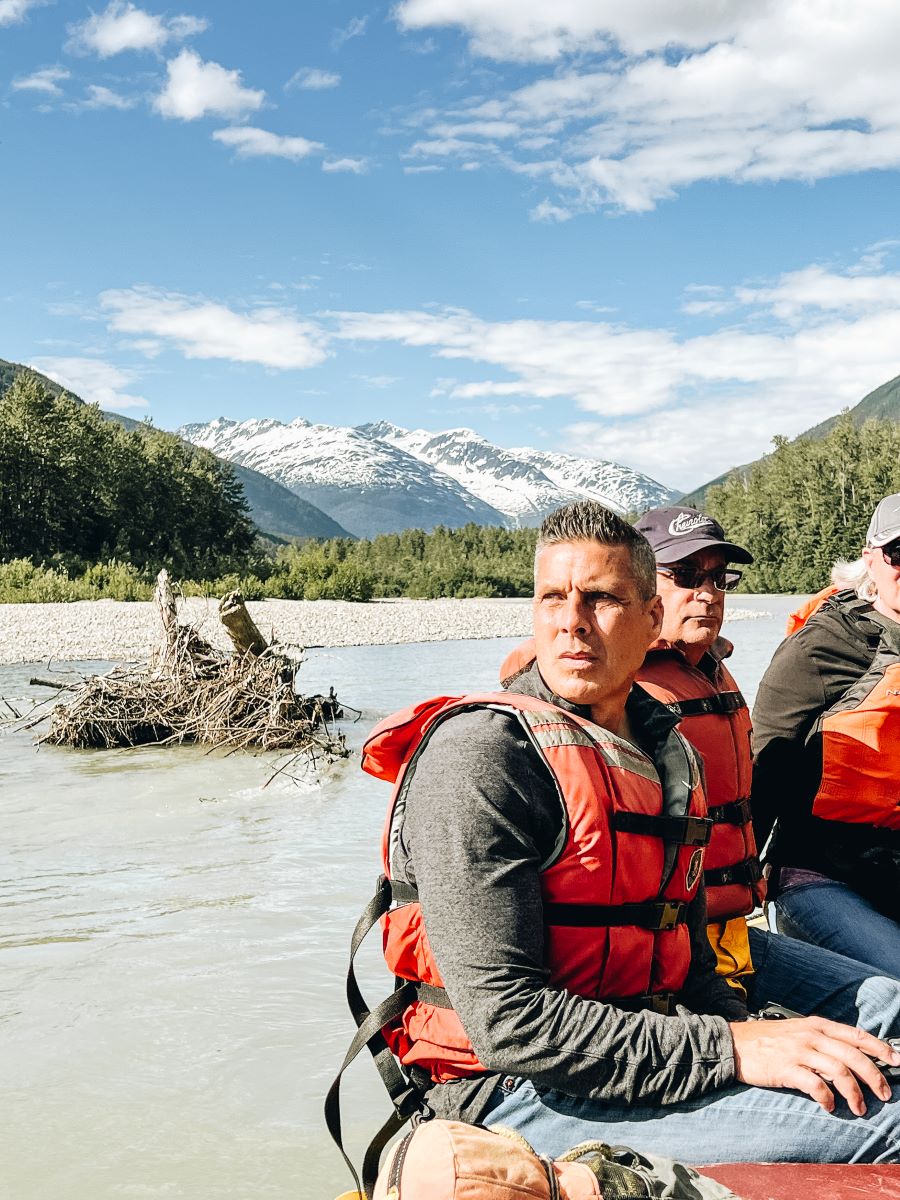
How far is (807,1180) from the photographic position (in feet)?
6.09

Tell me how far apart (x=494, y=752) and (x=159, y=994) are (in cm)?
336

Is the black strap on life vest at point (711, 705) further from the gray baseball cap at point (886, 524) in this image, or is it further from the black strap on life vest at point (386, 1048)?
the black strap on life vest at point (386, 1048)

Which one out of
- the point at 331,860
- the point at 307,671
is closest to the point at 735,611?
the point at 307,671

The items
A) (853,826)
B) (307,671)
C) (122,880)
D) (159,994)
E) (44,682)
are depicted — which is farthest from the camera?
(307,671)

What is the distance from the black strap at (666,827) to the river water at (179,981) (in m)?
1.77

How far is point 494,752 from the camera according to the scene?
184 centimetres

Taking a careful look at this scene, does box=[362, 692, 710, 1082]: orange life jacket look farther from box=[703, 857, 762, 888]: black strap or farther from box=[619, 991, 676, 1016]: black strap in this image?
box=[703, 857, 762, 888]: black strap

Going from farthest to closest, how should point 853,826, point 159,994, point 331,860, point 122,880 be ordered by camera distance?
point 331,860 < point 122,880 < point 159,994 < point 853,826

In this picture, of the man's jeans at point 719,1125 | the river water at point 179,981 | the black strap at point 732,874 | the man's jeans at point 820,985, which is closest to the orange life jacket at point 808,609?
the black strap at point 732,874

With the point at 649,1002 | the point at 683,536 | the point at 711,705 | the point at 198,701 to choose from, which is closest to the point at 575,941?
the point at 649,1002

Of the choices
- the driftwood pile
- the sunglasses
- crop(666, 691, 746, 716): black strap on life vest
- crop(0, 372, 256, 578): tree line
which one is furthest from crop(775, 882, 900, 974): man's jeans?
Answer: crop(0, 372, 256, 578): tree line

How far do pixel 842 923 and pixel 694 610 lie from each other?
0.92m

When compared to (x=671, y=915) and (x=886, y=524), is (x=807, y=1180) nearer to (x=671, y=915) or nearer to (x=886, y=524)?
(x=671, y=915)

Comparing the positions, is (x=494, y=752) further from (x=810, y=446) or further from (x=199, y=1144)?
(x=810, y=446)
